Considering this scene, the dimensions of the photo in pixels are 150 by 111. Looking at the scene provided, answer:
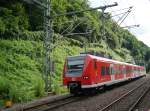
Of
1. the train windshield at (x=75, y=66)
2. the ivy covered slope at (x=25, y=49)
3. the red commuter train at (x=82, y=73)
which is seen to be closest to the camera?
the red commuter train at (x=82, y=73)

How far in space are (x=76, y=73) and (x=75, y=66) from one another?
52 cm

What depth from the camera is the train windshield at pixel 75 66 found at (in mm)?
25031

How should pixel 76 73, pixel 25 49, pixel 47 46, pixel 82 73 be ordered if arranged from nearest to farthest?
pixel 82 73 → pixel 76 73 → pixel 47 46 → pixel 25 49

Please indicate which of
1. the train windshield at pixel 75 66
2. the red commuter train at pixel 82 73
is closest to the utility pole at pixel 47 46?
the red commuter train at pixel 82 73

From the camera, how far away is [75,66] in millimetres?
25344

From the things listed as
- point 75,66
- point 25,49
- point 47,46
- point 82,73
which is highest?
point 25,49

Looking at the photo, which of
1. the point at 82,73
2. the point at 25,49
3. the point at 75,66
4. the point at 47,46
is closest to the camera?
the point at 82,73

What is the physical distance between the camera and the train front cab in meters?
24.7

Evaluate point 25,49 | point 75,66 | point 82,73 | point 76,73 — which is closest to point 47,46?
point 75,66

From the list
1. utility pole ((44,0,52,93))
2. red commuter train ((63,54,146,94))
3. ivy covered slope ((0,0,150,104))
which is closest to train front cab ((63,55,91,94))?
red commuter train ((63,54,146,94))

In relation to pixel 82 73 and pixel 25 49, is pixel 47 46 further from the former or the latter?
pixel 25 49

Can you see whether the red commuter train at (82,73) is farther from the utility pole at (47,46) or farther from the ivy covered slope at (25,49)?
the ivy covered slope at (25,49)

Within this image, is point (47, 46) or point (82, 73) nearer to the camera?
point (82, 73)

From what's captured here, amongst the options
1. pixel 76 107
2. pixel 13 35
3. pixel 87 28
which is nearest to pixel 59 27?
pixel 87 28
